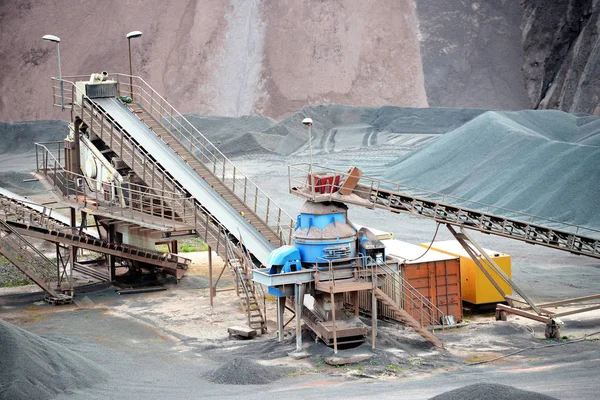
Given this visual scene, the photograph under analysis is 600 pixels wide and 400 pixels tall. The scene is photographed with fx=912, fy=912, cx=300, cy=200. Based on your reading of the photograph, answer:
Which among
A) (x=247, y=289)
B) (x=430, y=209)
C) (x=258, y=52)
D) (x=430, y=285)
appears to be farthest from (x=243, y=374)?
(x=258, y=52)

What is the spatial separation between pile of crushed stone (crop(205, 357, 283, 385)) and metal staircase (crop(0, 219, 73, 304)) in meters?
10.2

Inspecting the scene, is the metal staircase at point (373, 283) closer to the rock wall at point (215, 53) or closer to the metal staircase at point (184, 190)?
the metal staircase at point (184, 190)

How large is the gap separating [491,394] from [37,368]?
9589 mm

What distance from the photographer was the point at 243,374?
20938 millimetres

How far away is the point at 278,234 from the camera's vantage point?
2925 cm

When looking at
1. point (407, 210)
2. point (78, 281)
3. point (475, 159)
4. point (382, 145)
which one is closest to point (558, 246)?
point (407, 210)

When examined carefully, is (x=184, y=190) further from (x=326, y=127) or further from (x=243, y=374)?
(x=326, y=127)

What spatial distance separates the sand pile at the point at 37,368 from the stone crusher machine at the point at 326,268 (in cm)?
512

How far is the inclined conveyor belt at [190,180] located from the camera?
2847cm

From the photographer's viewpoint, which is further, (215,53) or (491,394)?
(215,53)

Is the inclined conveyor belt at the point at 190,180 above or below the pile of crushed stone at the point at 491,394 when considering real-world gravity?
above

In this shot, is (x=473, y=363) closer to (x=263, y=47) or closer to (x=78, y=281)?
(x=78, y=281)

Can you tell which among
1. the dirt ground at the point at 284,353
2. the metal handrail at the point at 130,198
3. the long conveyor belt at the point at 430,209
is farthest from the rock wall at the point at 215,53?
the long conveyor belt at the point at 430,209

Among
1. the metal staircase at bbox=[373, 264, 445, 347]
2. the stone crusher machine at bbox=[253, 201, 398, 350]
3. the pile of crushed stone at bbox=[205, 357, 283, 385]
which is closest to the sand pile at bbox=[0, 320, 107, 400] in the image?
the pile of crushed stone at bbox=[205, 357, 283, 385]
